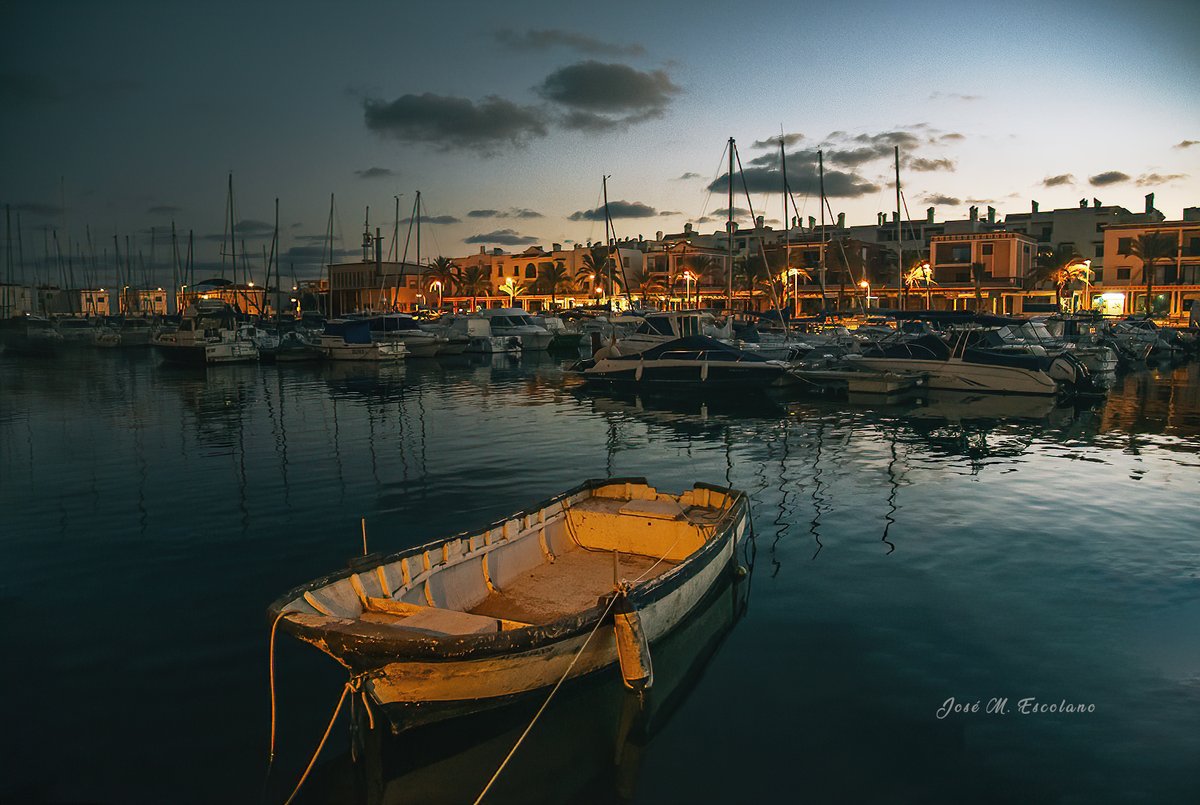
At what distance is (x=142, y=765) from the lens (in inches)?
276

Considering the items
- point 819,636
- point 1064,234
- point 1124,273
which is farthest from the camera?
point 1064,234

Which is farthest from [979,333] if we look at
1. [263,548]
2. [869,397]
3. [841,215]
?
[841,215]

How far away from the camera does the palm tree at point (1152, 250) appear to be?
227ft

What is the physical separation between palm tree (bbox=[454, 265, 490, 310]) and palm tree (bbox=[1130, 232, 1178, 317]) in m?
80.4

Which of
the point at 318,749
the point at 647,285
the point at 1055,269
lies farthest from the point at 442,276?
the point at 318,749

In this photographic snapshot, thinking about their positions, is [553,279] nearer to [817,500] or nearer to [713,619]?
[817,500]

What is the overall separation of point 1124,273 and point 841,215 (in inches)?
1446

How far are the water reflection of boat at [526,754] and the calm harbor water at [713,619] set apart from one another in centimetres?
3

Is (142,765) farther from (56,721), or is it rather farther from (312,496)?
(312,496)

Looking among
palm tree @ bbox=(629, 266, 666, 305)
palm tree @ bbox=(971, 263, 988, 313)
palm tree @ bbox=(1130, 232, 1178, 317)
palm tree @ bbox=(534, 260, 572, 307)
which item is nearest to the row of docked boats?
palm tree @ bbox=(971, 263, 988, 313)

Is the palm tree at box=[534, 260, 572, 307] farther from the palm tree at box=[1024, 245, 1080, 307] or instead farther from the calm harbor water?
the calm harbor water

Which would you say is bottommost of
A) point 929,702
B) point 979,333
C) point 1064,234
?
point 929,702

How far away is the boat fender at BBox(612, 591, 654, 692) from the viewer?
7496 millimetres

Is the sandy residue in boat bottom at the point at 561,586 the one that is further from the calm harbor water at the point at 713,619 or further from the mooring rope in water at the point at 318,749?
the mooring rope in water at the point at 318,749
